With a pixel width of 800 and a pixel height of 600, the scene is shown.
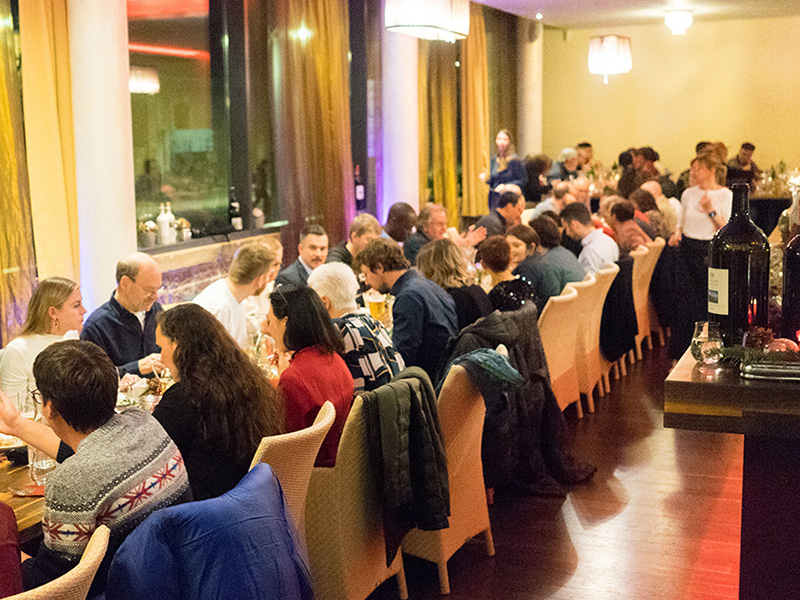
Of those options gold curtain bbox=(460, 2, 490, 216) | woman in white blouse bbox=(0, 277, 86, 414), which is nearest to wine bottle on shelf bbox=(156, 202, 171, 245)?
woman in white blouse bbox=(0, 277, 86, 414)

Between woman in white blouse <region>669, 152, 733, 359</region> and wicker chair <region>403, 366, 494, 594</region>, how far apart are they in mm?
4318

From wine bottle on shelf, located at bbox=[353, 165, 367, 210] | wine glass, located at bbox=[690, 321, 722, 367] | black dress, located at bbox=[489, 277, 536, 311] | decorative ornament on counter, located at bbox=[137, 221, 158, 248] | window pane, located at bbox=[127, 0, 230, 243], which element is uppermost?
window pane, located at bbox=[127, 0, 230, 243]

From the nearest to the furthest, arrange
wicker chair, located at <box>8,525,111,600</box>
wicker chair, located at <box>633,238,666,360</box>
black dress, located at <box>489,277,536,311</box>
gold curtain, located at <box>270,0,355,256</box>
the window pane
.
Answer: wicker chair, located at <box>8,525,111,600</box>
black dress, located at <box>489,277,536,311</box>
the window pane
wicker chair, located at <box>633,238,666,360</box>
gold curtain, located at <box>270,0,355,256</box>

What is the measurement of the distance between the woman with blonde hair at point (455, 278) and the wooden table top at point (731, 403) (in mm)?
2438

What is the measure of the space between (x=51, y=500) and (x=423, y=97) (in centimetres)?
914

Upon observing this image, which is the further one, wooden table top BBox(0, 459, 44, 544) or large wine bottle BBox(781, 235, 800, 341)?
large wine bottle BBox(781, 235, 800, 341)

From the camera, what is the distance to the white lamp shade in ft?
18.0

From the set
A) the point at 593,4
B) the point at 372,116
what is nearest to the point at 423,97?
the point at 372,116

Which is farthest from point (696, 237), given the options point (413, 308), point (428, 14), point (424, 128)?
point (424, 128)

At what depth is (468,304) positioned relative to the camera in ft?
15.8

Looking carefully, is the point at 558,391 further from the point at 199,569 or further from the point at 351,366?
the point at 199,569

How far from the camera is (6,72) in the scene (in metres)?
5.19

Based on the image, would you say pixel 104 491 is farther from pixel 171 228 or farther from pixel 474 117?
pixel 474 117

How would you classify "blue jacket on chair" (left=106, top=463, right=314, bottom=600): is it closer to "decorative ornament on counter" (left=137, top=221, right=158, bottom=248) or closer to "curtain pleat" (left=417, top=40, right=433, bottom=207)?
"decorative ornament on counter" (left=137, top=221, right=158, bottom=248)
